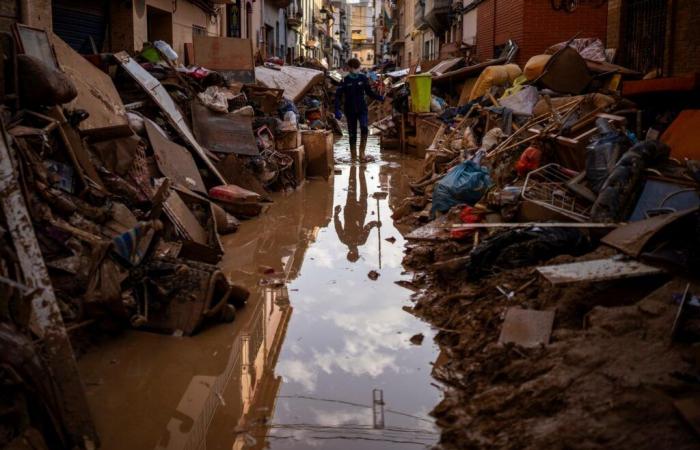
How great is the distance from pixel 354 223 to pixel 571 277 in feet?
14.3

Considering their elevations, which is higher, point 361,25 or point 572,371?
point 361,25

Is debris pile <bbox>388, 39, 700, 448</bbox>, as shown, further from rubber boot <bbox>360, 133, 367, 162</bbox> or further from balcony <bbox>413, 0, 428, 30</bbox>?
balcony <bbox>413, 0, 428, 30</bbox>

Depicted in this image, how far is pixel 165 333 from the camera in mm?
4332

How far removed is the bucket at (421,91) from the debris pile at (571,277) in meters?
5.48

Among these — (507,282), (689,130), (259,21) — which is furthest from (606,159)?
(259,21)

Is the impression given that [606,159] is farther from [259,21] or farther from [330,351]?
[259,21]

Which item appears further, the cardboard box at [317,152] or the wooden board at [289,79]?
the wooden board at [289,79]

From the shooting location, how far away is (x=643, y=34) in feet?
29.8

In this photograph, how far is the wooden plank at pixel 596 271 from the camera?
377 centimetres

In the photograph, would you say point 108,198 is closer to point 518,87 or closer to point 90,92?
point 90,92

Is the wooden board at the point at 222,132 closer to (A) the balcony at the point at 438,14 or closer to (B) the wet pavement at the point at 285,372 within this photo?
(B) the wet pavement at the point at 285,372

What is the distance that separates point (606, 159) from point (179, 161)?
15.5ft

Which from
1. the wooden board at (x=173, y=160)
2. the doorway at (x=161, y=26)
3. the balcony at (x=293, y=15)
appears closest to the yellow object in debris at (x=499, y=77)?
the doorway at (x=161, y=26)

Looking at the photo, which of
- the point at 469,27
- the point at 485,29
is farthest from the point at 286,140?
the point at 469,27
